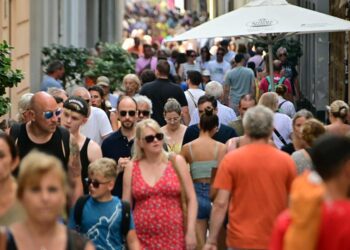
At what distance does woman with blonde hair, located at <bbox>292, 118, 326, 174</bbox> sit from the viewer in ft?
38.2

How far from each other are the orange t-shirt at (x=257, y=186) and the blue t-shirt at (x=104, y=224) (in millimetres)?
767

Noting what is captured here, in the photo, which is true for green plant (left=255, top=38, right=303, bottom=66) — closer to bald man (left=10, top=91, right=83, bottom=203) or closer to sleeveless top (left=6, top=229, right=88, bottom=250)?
bald man (left=10, top=91, right=83, bottom=203)

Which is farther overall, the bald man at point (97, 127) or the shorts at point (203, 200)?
the bald man at point (97, 127)

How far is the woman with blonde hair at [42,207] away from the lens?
23.4 ft

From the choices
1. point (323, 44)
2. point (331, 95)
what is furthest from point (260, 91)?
point (323, 44)

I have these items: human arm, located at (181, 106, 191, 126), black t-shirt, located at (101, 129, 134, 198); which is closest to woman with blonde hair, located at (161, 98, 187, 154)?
black t-shirt, located at (101, 129, 134, 198)

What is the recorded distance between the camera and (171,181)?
1112 cm

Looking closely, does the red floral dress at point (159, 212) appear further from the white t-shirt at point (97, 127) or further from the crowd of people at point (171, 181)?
the white t-shirt at point (97, 127)

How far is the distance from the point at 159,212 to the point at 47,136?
5.15 feet

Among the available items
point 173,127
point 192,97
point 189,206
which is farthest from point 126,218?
point 192,97

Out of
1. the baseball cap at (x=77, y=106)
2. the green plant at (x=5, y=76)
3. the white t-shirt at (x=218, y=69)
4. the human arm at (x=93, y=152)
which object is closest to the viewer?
the human arm at (x=93, y=152)

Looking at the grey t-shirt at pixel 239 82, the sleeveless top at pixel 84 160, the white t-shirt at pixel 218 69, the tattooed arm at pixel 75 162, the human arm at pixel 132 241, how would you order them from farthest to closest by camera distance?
the white t-shirt at pixel 218 69 < the grey t-shirt at pixel 239 82 < the sleeveless top at pixel 84 160 < the tattooed arm at pixel 75 162 < the human arm at pixel 132 241

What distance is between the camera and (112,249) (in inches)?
412

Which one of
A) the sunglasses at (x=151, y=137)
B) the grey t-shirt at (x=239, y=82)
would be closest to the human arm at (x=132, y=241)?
the sunglasses at (x=151, y=137)
